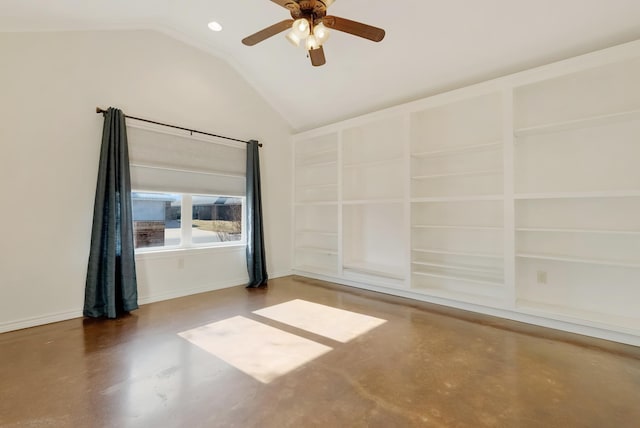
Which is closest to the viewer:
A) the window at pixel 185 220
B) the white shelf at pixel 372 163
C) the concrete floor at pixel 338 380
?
the concrete floor at pixel 338 380

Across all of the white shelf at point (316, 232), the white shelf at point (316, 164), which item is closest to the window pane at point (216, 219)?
the white shelf at point (316, 232)

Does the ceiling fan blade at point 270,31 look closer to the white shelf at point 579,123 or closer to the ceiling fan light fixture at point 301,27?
the ceiling fan light fixture at point 301,27

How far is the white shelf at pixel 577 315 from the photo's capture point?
2.69m

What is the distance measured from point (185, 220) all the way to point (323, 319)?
2407mm

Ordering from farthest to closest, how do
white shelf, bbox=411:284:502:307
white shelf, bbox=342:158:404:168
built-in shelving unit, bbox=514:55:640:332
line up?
1. white shelf, bbox=342:158:404:168
2. white shelf, bbox=411:284:502:307
3. built-in shelving unit, bbox=514:55:640:332

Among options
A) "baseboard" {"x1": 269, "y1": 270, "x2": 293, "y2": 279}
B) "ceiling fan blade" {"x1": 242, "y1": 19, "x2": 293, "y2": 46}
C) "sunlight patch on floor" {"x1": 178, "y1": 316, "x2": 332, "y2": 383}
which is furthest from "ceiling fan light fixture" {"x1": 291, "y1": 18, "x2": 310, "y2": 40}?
"baseboard" {"x1": 269, "y1": 270, "x2": 293, "y2": 279}

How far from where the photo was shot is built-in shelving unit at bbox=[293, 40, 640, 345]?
2.84 meters

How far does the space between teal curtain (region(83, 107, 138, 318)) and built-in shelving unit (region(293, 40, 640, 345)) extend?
9.23 feet

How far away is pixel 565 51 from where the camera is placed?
2963 millimetres

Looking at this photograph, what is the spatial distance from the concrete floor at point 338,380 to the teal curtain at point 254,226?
1.54 meters

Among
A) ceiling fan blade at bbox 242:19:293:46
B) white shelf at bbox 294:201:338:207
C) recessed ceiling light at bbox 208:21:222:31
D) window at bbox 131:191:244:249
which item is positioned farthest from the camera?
white shelf at bbox 294:201:338:207

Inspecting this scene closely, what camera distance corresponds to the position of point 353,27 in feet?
7.67

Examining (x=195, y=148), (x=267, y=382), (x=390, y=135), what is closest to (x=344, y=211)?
(x=390, y=135)

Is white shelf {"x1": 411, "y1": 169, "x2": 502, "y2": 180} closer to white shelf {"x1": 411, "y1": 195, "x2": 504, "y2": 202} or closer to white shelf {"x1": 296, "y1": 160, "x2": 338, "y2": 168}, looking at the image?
white shelf {"x1": 411, "y1": 195, "x2": 504, "y2": 202}
